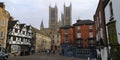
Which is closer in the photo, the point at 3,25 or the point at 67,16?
the point at 3,25

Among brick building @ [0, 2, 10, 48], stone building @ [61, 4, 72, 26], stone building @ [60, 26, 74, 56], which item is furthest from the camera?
stone building @ [61, 4, 72, 26]

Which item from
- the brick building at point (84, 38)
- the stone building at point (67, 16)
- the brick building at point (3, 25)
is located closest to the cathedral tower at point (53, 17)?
the stone building at point (67, 16)

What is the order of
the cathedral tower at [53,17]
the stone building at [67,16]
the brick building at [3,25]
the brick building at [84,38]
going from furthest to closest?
the cathedral tower at [53,17]
the stone building at [67,16]
the brick building at [84,38]
the brick building at [3,25]

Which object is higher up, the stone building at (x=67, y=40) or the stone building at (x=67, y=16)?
the stone building at (x=67, y=16)

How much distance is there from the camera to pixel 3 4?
4631cm

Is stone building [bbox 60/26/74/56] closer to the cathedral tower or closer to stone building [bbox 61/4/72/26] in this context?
stone building [bbox 61/4/72/26]

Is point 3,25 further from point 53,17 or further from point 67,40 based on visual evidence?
point 53,17

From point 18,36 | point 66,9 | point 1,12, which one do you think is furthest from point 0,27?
point 66,9

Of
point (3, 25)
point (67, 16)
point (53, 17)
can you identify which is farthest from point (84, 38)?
point (53, 17)

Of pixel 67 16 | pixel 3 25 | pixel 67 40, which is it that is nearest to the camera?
pixel 3 25

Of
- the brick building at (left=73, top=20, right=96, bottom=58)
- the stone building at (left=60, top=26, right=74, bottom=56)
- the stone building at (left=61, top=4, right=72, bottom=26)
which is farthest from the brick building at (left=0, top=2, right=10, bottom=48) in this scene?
the stone building at (left=61, top=4, right=72, bottom=26)

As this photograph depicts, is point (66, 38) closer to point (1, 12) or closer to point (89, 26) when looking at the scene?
point (89, 26)

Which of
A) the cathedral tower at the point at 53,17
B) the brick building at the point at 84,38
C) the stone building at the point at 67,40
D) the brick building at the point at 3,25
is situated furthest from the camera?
the cathedral tower at the point at 53,17

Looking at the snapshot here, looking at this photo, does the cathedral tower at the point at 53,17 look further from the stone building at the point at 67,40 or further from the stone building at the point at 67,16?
the stone building at the point at 67,40
